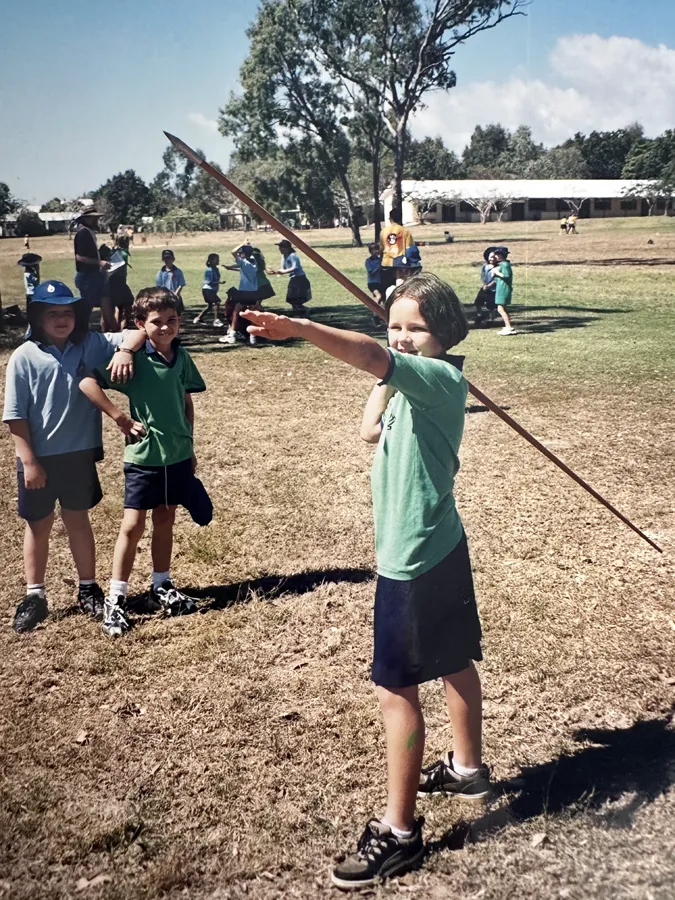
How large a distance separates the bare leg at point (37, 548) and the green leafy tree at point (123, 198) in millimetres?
7098

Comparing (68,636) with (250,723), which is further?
(68,636)

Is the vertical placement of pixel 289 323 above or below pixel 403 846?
above

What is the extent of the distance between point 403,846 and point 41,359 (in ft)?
8.24

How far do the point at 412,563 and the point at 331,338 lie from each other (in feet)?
2.43

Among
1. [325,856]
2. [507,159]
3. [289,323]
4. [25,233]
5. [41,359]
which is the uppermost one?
[507,159]

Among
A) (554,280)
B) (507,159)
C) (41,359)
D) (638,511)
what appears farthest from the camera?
(507,159)

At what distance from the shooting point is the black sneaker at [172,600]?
4.03 metres

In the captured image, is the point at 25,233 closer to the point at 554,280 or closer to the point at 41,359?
the point at 41,359

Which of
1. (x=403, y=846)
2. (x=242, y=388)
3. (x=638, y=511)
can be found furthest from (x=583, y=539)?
(x=242, y=388)

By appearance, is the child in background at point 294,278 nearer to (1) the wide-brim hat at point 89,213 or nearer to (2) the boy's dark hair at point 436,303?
(1) the wide-brim hat at point 89,213

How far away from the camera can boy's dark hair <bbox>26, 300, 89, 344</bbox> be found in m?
3.64

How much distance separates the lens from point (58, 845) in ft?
8.27

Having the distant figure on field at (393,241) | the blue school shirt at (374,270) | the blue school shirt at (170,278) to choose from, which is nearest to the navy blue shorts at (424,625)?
the distant figure on field at (393,241)

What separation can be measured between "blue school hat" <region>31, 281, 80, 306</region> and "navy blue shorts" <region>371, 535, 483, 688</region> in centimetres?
207
